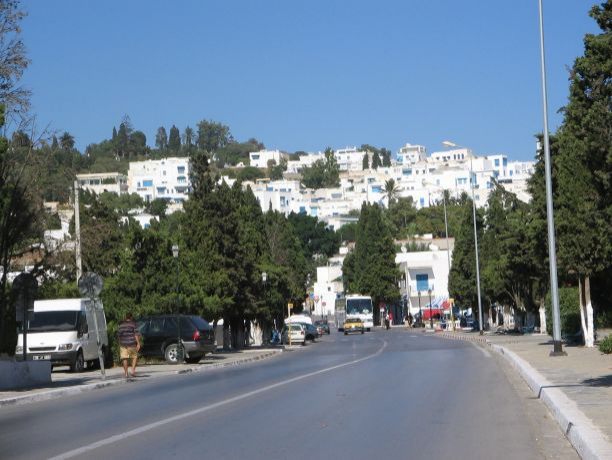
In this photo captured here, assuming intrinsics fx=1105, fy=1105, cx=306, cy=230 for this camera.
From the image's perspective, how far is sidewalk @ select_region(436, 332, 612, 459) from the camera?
39.6 ft

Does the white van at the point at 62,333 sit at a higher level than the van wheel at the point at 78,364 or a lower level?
higher

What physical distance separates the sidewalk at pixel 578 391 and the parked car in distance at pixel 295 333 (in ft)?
134

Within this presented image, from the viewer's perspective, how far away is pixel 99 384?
28.2m

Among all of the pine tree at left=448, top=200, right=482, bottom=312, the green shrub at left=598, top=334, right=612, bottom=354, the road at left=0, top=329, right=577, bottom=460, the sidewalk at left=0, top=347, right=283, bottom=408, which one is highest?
the pine tree at left=448, top=200, right=482, bottom=312

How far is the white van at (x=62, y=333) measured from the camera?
3538cm

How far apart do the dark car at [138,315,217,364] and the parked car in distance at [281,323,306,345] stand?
107ft

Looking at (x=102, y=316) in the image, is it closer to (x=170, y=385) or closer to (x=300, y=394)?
(x=170, y=385)

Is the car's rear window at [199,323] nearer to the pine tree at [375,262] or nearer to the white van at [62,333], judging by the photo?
the white van at [62,333]

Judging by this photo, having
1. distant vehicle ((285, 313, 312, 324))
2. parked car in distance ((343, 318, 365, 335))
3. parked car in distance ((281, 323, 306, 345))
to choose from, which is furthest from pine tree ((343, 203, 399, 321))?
parked car in distance ((281, 323, 306, 345))

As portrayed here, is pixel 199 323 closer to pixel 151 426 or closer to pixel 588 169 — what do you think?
pixel 588 169

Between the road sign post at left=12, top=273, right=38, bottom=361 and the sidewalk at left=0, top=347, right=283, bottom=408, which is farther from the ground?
the road sign post at left=12, top=273, right=38, bottom=361

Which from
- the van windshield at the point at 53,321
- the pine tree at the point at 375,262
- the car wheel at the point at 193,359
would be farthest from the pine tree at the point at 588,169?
the pine tree at the point at 375,262

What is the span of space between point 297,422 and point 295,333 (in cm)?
6026

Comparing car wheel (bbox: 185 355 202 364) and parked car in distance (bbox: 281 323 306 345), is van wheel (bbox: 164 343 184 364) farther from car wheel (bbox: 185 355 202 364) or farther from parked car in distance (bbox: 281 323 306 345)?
parked car in distance (bbox: 281 323 306 345)
